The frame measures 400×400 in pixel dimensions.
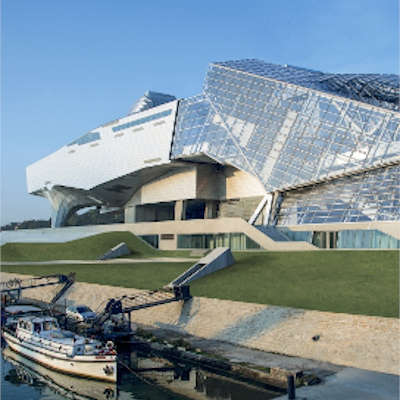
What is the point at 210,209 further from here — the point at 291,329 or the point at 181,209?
the point at 291,329

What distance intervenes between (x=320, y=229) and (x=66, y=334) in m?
27.5

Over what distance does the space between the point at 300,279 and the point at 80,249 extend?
3606 cm

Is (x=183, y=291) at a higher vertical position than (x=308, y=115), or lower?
lower

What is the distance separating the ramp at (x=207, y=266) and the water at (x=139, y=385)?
9.91m

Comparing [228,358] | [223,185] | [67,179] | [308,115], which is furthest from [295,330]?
[67,179]

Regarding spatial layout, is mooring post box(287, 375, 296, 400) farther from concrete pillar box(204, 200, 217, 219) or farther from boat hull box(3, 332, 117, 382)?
concrete pillar box(204, 200, 217, 219)

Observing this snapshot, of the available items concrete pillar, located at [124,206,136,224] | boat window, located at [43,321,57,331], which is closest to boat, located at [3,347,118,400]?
boat window, located at [43,321,57,331]

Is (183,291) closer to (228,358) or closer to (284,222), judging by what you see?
(228,358)

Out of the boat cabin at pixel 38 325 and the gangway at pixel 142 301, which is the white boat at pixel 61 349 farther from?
the gangway at pixel 142 301

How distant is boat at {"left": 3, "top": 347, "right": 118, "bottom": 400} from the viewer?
2045 centimetres

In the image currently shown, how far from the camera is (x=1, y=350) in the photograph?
28.8 metres

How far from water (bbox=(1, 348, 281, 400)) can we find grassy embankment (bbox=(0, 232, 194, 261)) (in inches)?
1263

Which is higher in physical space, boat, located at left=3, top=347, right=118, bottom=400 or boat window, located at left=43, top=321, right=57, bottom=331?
boat window, located at left=43, top=321, right=57, bottom=331

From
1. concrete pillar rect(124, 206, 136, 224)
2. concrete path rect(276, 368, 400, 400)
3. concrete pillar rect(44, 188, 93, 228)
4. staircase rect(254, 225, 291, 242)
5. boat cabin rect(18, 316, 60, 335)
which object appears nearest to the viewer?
concrete path rect(276, 368, 400, 400)
